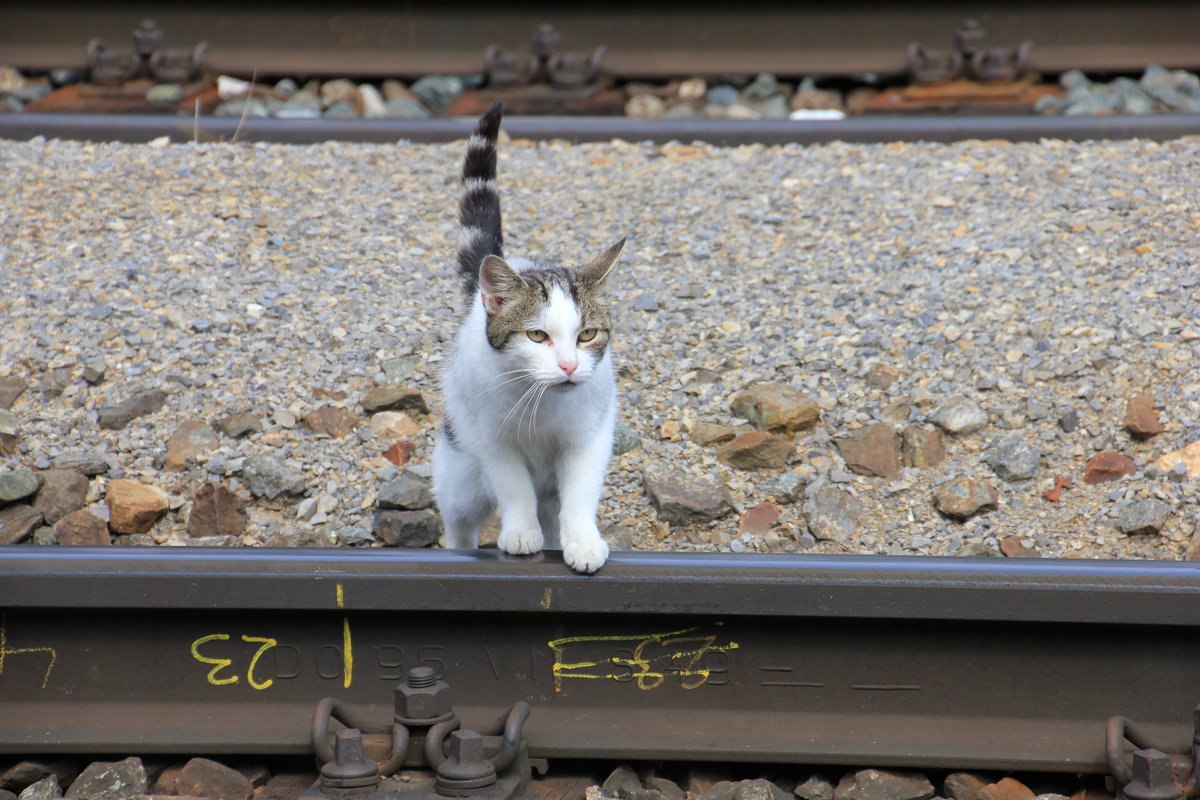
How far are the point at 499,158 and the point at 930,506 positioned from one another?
8.83 ft

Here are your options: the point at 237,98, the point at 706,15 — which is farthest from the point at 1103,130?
the point at 237,98

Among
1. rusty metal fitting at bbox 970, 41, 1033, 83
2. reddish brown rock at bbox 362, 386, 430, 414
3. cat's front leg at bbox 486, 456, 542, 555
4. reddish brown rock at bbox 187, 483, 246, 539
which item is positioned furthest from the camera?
rusty metal fitting at bbox 970, 41, 1033, 83

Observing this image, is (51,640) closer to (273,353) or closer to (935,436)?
(273,353)

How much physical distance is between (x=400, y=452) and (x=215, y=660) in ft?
3.85

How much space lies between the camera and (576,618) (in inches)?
93.7

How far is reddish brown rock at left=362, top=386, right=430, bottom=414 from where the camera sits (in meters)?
3.57

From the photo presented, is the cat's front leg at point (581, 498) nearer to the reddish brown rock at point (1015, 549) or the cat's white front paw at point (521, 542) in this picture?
the cat's white front paw at point (521, 542)

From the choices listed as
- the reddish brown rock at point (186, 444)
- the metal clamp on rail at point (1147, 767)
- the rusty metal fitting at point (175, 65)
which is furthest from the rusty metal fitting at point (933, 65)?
the metal clamp on rail at point (1147, 767)

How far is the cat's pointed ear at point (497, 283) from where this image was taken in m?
2.60

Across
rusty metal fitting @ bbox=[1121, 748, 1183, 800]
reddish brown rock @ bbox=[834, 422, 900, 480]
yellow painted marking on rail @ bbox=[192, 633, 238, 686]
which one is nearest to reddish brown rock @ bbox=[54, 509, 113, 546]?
yellow painted marking on rail @ bbox=[192, 633, 238, 686]

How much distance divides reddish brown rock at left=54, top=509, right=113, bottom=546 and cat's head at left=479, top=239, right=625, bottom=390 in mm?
1266

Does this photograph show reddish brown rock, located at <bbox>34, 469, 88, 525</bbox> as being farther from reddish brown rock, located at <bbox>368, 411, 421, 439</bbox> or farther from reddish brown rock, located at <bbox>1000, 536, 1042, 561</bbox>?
reddish brown rock, located at <bbox>1000, 536, 1042, 561</bbox>

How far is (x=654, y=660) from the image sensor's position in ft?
7.77

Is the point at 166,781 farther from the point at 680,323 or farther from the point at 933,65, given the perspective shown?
the point at 933,65
